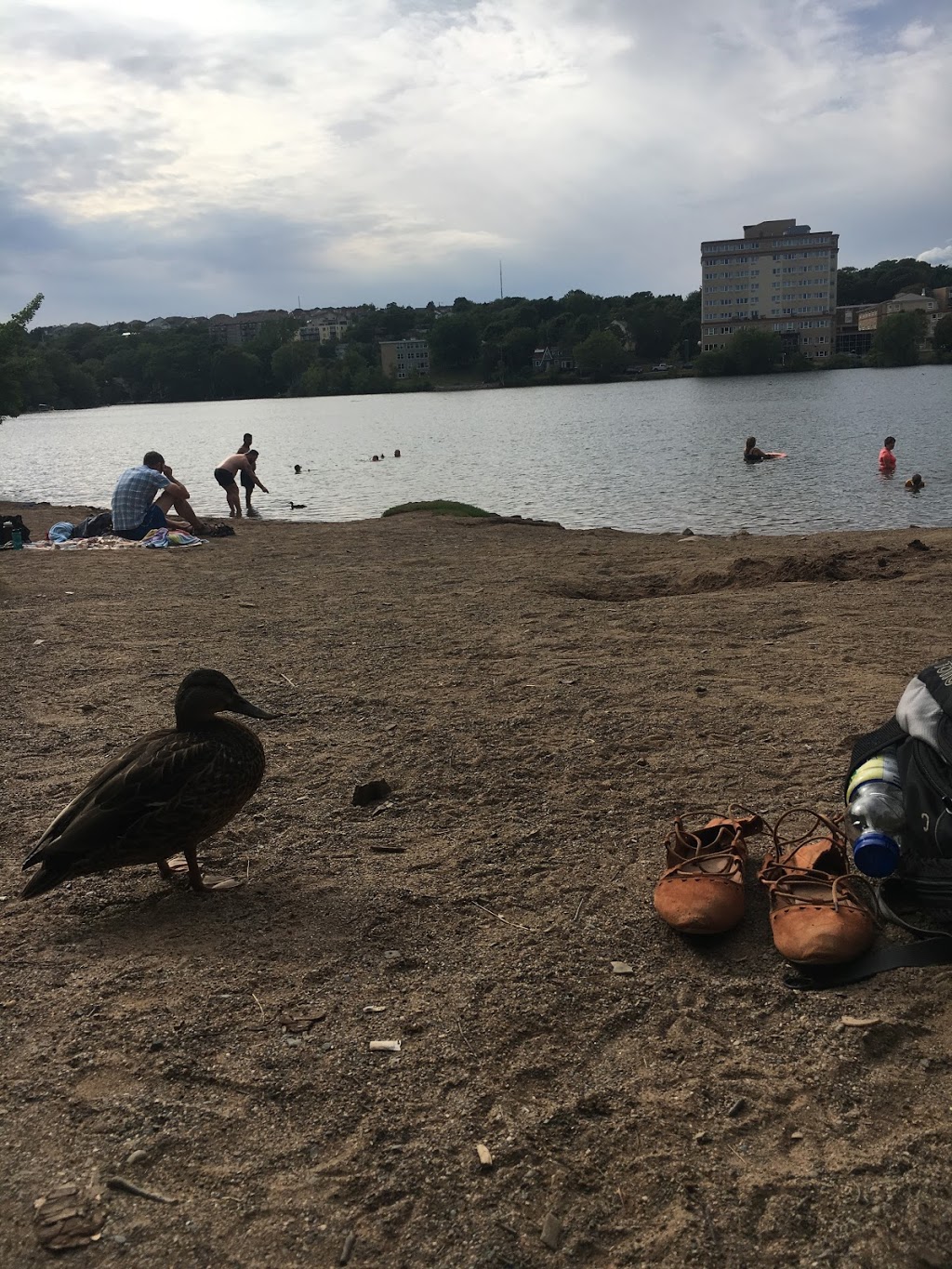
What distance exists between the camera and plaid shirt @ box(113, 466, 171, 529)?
47.8 feet

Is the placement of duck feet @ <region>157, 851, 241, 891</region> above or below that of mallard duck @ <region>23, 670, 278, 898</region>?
below

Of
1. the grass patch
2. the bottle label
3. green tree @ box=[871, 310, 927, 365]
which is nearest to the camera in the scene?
the bottle label

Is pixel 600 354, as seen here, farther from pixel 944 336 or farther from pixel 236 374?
pixel 236 374

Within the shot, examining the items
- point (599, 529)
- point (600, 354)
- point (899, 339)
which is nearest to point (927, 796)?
point (599, 529)

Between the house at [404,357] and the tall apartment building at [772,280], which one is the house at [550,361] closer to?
the house at [404,357]

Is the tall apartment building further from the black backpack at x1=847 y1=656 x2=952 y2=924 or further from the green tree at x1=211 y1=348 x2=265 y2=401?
the black backpack at x1=847 y1=656 x2=952 y2=924

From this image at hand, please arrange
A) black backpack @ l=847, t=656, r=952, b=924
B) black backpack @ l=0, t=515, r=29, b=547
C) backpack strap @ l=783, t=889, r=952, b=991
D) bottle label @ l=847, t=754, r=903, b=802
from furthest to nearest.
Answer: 1. black backpack @ l=0, t=515, r=29, b=547
2. bottle label @ l=847, t=754, r=903, b=802
3. black backpack @ l=847, t=656, r=952, b=924
4. backpack strap @ l=783, t=889, r=952, b=991

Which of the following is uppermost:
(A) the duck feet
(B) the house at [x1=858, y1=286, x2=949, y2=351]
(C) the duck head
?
(B) the house at [x1=858, y1=286, x2=949, y2=351]

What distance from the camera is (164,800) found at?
3.47m

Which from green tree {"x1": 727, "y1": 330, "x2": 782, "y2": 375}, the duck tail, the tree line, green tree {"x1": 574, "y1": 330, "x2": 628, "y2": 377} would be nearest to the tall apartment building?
the tree line

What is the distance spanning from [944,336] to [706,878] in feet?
446

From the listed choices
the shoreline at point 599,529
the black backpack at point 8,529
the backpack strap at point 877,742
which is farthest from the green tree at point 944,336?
the backpack strap at point 877,742

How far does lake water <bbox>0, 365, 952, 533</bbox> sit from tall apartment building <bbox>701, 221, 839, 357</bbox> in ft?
269

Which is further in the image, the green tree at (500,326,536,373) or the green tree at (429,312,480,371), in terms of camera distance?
the green tree at (429,312,480,371)
